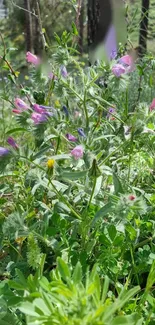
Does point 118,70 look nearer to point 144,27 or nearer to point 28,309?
point 28,309

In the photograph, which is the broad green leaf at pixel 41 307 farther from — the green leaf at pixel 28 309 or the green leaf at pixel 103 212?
the green leaf at pixel 103 212

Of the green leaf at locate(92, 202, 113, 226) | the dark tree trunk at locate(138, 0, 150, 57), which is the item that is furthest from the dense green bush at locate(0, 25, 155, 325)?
the dark tree trunk at locate(138, 0, 150, 57)

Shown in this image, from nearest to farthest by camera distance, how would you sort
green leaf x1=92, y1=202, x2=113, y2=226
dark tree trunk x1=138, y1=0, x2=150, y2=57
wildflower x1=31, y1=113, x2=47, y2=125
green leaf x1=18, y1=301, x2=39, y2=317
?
green leaf x1=18, y1=301, x2=39, y2=317 < green leaf x1=92, y1=202, x2=113, y2=226 < wildflower x1=31, y1=113, x2=47, y2=125 < dark tree trunk x1=138, y1=0, x2=150, y2=57

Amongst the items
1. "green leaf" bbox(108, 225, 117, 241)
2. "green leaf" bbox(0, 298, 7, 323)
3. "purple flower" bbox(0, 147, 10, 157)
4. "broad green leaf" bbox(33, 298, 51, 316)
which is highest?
"purple flower" bbox(0, 147, 10, 157)

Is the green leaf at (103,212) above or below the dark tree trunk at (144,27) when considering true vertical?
below

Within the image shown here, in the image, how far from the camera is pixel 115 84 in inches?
55.9

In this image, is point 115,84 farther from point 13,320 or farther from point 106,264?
point 13,320


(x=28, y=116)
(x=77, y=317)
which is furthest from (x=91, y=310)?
(x=28, y=116)

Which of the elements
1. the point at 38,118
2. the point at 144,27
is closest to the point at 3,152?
the point at 38,118

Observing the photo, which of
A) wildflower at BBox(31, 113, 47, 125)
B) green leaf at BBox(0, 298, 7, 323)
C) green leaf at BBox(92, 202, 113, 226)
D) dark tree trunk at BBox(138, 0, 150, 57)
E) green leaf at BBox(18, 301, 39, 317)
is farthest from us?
dark tree trunk at BBox(138, 0, 150, 57)

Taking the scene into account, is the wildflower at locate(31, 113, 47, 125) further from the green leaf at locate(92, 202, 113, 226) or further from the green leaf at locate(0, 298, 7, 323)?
the green leaf at locate(0, 298, 7, 323)

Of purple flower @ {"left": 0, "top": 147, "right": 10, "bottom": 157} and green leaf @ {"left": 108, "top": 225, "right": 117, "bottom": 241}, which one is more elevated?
purple flower @ {"left": 0, "top": 147, "right": 10, "bottom": 157}

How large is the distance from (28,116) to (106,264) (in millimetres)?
456

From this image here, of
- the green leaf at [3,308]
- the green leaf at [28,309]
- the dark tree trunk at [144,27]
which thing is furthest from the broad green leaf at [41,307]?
the dark tree trunk at [144,27]
